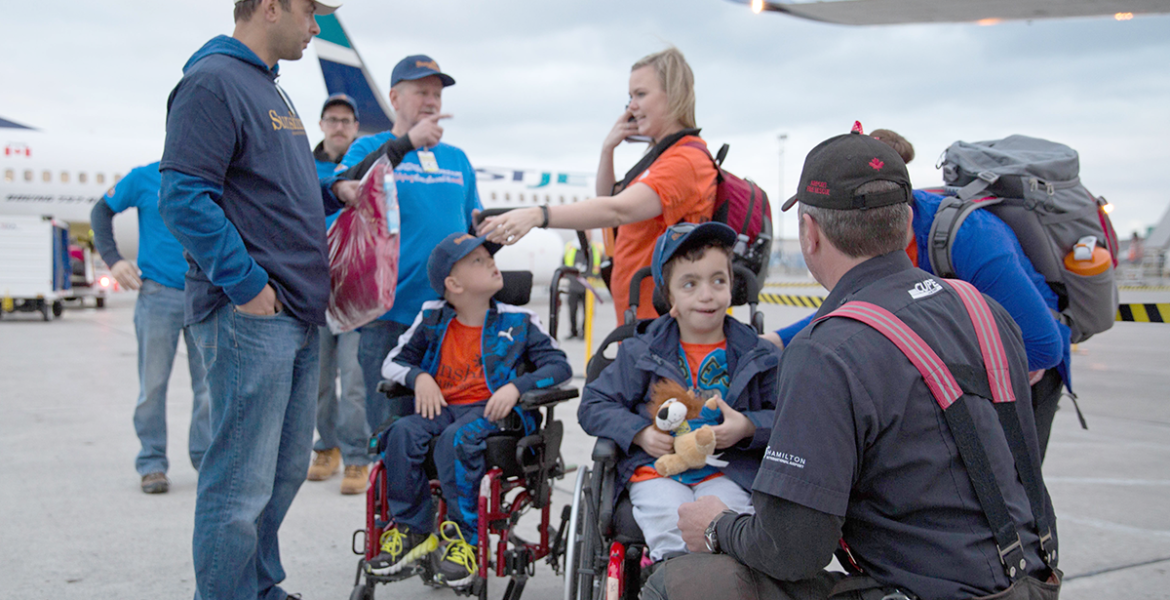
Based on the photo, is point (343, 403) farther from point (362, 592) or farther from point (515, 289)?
point (362, 592)

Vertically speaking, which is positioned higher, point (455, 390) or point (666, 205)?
point (666, 205)

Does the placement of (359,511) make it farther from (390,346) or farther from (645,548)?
(645,548)

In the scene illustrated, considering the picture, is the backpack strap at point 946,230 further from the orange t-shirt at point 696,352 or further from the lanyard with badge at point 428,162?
the lanyard with badge at point 428,162

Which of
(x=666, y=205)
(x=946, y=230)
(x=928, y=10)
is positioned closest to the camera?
(x=946, y=230)

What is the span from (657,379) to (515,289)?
0.98 m

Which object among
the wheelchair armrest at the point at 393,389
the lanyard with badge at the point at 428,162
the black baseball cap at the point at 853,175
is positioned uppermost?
the lanyard with badge at the point at 428,162

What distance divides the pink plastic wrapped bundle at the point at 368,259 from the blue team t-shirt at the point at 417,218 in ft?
1.58

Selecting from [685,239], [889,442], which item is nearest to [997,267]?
[685,239]

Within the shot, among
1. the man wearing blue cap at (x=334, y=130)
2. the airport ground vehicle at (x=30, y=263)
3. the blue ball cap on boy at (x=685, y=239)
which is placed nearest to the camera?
the blue ball cap on boy at (x=685, y=239)

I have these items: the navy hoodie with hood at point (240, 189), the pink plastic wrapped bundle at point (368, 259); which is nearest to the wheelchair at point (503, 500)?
the pink plastic wrapped bundle at point (368, 259)

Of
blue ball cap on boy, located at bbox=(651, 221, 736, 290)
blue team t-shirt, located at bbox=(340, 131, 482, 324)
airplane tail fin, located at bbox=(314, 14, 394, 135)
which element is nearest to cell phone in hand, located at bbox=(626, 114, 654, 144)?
blue ball cap on boy, located at bbox=(651, 221, 736, 290)

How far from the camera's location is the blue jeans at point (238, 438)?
7.85ft

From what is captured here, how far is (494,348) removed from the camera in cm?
309

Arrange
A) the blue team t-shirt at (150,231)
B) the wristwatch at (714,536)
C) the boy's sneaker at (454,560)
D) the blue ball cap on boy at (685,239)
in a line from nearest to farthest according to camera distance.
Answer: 1. the wristwatch at (714,536)
2. the blue ball cap on boy at (685,239)
3. the boy's sneaker at (454,560)
4. the blue team t-shirt at (150,231)
